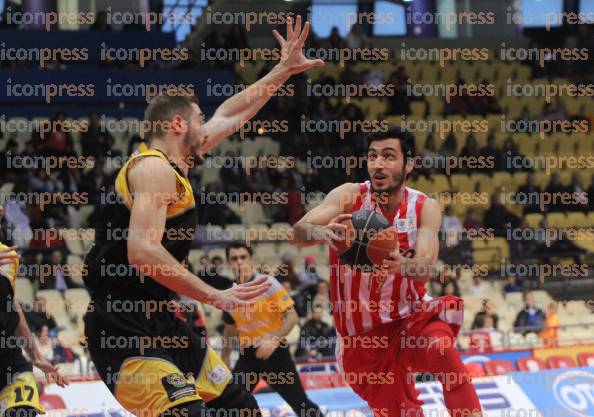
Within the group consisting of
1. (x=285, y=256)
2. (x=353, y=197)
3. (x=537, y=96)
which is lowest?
(x=285, y=256)

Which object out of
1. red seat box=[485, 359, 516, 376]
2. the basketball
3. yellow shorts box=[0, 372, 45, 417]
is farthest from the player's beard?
red seat box=[485, 359, 516, 376]

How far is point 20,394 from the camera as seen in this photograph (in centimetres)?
550

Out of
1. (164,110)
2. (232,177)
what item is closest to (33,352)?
(164,110)

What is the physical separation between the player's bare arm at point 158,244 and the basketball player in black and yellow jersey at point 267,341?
11.6 feet

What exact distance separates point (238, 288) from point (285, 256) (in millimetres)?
8876

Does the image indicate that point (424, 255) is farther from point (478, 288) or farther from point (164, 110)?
point (478, 288)

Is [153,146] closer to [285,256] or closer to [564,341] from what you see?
[564,341]

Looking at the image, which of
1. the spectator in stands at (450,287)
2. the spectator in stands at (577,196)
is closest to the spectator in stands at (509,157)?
the spectator in stands at (577,196)

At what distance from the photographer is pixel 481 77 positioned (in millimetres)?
20188

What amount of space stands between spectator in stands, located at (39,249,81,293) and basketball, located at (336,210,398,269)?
24.2 feet

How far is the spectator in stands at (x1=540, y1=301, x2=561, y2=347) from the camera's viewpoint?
11.6 meters

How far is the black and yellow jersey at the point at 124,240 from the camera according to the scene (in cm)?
481

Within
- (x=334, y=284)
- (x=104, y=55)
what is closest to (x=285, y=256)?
(x=104, y=55)

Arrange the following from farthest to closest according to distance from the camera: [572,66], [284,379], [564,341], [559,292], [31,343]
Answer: [572,66], [559,292], [564,341], [284,379], [31,343]
